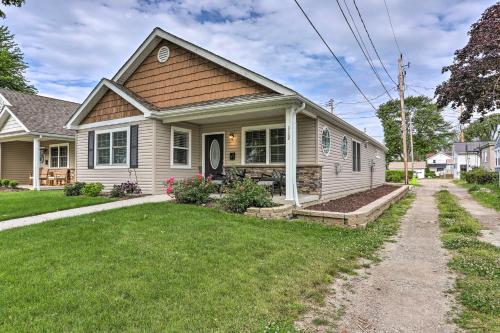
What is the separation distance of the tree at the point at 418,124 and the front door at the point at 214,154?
39.9m

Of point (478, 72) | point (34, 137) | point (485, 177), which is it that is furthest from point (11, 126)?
point (485, 177)

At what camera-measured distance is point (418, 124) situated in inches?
1844

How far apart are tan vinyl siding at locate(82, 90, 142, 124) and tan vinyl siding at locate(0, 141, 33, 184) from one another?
9.03 metres

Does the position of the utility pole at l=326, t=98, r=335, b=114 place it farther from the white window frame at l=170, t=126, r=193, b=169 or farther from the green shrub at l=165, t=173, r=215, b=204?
the green shrub at l=165, t=173, r=215, b=204

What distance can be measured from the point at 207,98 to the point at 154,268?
7432 mm

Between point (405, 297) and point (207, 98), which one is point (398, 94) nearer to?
point (207, 98)

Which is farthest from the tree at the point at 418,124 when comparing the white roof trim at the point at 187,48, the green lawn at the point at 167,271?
the green lawn at the point at 167,271

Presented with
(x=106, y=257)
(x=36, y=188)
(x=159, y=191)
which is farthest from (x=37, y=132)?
(x=106, y=257)

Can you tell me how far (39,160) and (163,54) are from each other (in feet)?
27.8

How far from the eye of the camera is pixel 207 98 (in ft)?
34.1

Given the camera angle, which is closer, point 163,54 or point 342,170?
point 163,54

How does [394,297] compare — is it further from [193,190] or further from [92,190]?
[92,190]

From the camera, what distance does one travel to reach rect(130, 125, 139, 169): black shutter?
34.7ft

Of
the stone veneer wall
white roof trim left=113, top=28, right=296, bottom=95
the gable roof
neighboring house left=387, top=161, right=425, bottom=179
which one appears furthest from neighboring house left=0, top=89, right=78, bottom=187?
neighboring house left=387, top=161, right=425, bottom=179
